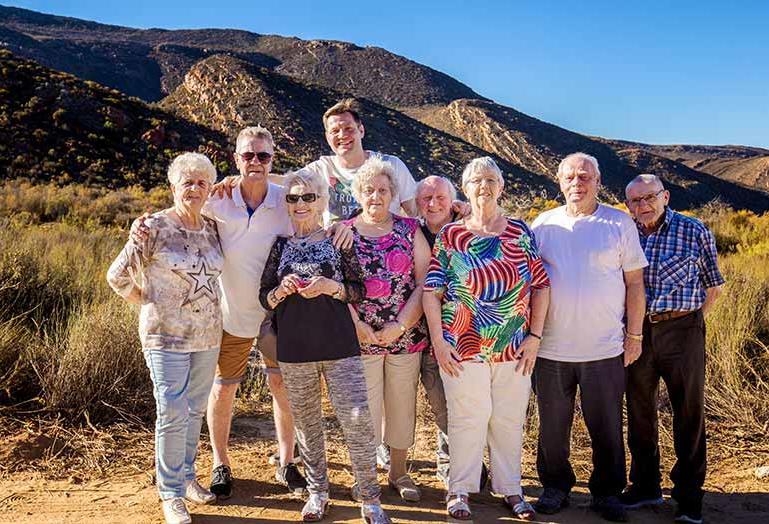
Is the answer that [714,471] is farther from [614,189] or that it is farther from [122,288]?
[614,189]

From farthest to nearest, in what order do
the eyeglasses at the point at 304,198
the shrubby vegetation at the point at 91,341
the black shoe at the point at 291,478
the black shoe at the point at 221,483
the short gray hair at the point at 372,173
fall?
the shrubby vegetation at the point at 91,341 < the black shoe at the point at 291,478 < the black shoe at the point at 221,483 < the short gray hair at the point at 372,173 < the eyeglasses at the point at 304,198

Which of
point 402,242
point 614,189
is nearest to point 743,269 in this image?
point 402,242

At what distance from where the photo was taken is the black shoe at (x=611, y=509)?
12.8 feet

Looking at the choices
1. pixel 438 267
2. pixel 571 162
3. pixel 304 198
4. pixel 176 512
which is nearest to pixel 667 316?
pixel 571 162

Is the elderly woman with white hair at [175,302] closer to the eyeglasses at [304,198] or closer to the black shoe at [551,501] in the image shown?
the eyeglasses at [304,198]

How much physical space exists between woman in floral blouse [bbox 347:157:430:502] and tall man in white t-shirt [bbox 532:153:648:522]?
801 millimetres

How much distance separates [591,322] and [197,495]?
8.63 feet

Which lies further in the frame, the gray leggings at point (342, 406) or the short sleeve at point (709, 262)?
the short sleeve at point (709, 262)

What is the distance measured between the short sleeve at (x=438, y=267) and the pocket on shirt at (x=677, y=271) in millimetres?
1330

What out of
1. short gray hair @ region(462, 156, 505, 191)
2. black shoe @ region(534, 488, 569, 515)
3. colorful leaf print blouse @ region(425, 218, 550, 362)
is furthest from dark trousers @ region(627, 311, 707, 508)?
short gray hair @ region(462, 156, 505, 191)

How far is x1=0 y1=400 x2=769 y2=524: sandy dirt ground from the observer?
3.89 metres

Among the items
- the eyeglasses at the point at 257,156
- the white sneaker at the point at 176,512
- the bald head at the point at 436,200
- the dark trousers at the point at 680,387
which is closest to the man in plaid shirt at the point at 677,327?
the dark trousers at the point at 680,387

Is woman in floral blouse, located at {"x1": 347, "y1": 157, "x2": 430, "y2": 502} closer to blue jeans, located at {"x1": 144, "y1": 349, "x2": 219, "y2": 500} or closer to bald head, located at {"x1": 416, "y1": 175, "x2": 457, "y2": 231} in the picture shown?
bald head, located at {"x1": 416, "y1": 175, "x2": 457, "y2": 231}

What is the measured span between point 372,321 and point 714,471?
2937mm
